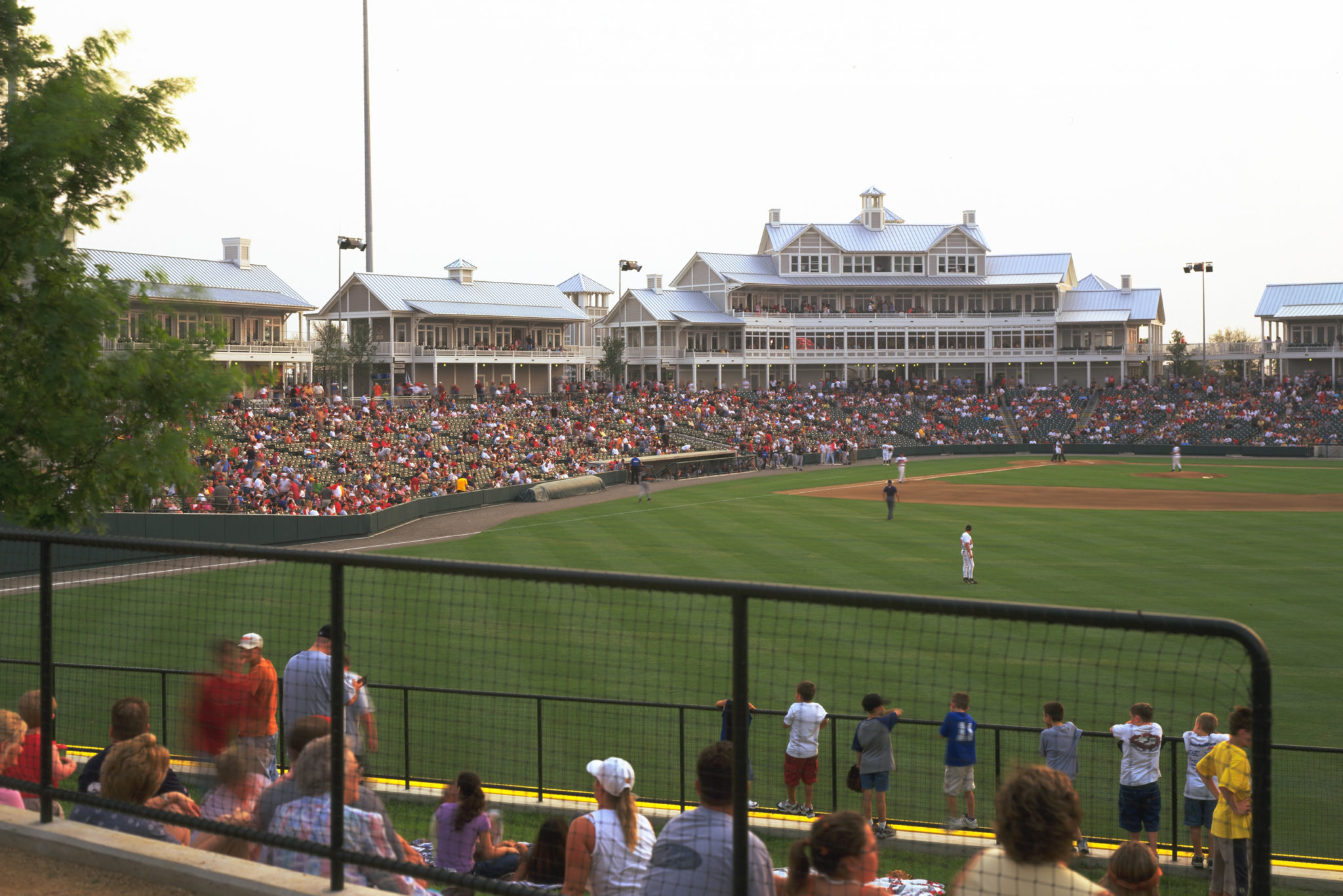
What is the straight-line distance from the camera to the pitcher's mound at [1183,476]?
52438 millimetres

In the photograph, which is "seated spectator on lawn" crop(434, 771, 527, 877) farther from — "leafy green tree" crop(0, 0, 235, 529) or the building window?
the building window

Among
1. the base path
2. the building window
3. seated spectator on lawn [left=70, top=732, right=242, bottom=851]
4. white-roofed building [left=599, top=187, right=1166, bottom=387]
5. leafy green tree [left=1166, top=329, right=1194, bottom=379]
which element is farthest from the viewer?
leafy green tree [left=1166, top=329, right=1194, bottom=379]

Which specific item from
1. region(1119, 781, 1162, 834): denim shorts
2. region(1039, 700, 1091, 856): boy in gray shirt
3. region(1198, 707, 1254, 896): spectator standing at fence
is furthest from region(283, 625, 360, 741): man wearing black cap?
region(1119, 781, 1162, 834): denim shorts

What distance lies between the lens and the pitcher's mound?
5244 centimetres

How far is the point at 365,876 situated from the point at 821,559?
2389 centimetres

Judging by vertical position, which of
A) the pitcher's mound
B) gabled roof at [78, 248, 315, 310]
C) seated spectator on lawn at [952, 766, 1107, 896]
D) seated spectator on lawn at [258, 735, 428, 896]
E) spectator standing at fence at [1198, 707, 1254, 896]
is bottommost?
spectator standing at fence at [1198, 707, 1254, 896]

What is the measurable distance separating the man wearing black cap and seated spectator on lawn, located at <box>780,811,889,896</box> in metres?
2.28

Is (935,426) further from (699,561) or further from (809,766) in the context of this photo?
(809,766)

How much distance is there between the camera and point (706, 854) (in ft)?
14.3

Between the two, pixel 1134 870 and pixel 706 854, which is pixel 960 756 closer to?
pixel 1134 870

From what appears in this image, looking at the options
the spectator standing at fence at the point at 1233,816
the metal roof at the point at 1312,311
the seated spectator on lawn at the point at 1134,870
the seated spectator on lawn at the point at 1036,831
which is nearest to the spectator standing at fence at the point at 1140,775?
the spectator standing at fence at the point at 1233,816

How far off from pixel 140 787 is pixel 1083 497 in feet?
141

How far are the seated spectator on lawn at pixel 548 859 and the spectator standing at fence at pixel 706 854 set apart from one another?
1326mm

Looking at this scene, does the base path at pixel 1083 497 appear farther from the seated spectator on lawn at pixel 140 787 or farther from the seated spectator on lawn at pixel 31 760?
the seated spectator on lawn at pixel 140 787
